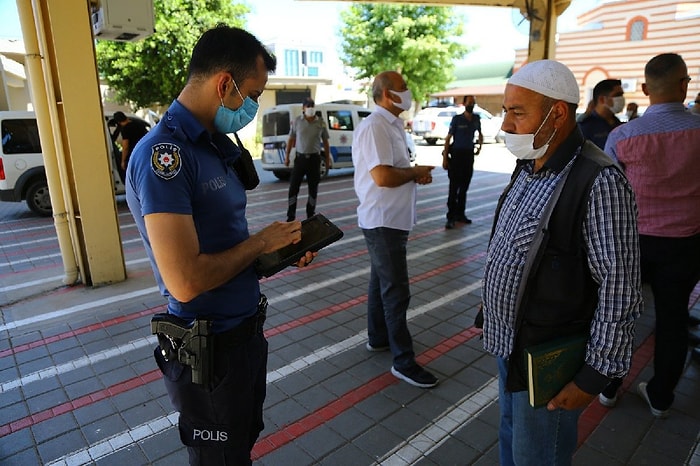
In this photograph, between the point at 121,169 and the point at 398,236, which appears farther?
the point at 121,169

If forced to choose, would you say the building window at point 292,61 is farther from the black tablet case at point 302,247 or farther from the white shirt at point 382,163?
the black tablet case at point 302,247

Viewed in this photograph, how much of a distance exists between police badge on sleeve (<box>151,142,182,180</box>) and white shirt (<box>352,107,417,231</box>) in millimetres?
1786

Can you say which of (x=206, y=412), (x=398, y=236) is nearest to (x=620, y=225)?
(x=206, y=412)

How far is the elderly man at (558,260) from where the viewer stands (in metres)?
1.44

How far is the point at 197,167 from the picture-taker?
59.1 inches

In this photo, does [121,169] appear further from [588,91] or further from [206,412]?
[588,91]

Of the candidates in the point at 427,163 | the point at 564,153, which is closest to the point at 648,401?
the point at 564,153

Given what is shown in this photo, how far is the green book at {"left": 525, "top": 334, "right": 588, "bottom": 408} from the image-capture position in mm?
1493

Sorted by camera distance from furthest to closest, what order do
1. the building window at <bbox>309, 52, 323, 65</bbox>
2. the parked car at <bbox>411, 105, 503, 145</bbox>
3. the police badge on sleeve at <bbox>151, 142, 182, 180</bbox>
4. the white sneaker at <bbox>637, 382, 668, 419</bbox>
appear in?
the building window at <bbox>309, 52, 323, 65</bbox> < the parked car at <bbox>411, 105, 503, 145</bbox> < the white sneaker at <bbox>637, 382, 668, 419</bbox> < the police badge on sleeve at <bbox>151, 142, 182, 180</bbox>

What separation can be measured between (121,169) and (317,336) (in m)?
6.76

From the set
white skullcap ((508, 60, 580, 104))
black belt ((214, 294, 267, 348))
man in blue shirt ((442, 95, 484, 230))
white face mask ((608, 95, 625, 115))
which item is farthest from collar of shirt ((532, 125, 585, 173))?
man in blue shirt ((442, 95, 484, 230))

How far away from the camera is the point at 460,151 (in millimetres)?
7438

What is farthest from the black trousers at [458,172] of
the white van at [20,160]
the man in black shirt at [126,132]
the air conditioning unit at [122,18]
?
the white van at [20,160]

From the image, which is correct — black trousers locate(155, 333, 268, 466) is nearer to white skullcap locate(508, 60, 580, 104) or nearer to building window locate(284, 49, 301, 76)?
white skullcap locate(508, 60, 580, 104)
